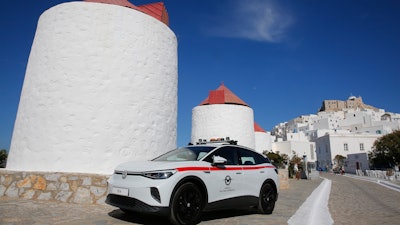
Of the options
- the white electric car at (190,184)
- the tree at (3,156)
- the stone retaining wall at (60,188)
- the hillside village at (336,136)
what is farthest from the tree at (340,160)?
the stone retaining wall at (60,188)

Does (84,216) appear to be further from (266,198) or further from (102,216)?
(266,198)

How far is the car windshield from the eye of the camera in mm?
5716

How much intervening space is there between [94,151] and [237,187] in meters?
3.88

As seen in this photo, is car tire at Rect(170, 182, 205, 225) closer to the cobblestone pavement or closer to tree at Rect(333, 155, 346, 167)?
the cobblestone pavement

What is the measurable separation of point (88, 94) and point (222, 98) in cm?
1219

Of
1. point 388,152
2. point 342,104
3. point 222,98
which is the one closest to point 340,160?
point 388,152

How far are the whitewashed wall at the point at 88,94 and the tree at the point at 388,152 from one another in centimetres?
4949

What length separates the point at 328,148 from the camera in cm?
6900

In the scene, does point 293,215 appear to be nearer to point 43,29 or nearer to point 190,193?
point 190,193

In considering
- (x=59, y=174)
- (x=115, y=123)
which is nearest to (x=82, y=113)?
(x=115, y=123)

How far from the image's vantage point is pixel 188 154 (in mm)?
5898

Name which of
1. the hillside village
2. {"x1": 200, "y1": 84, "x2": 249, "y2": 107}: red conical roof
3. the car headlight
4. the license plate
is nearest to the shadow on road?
the license plate

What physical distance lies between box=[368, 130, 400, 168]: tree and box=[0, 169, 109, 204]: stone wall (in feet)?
168

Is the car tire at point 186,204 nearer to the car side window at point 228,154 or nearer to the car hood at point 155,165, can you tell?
the car hood at point 155,165
